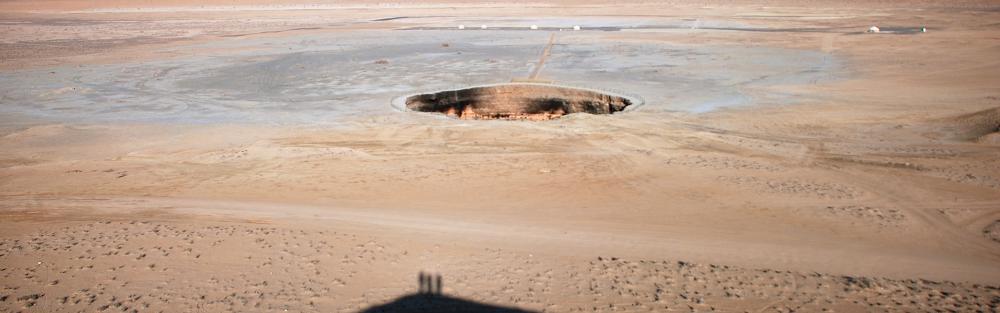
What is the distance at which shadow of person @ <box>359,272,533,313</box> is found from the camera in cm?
470

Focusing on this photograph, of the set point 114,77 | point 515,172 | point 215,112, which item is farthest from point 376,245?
point 114,77

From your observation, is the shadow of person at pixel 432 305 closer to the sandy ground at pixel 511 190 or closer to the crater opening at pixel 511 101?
the sandy ground at pixel 511 190

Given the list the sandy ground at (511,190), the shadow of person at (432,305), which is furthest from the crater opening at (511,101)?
the shadow of person at (432,305)

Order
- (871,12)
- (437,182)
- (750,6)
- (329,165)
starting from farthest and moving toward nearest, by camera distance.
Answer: (750,6), (871,12), (329,165), (437,182)

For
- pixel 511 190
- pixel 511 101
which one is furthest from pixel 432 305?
pixel 511 101

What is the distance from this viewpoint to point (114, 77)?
1600 centimetres

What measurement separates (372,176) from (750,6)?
124ft

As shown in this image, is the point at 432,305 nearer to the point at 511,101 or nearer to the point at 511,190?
the point at 511,190

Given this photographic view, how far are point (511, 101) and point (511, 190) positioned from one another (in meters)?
6.28

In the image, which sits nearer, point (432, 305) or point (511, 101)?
point (432, 305)

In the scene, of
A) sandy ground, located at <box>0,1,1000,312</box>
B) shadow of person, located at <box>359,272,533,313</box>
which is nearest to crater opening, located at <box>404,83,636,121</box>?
sandy ground, located at <box>0,1,1000,312</box>

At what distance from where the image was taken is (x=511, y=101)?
13508 millimetres

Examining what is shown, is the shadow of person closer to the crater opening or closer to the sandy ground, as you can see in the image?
the sandy ground

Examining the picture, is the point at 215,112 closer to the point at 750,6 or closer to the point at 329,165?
the point at 329,165
